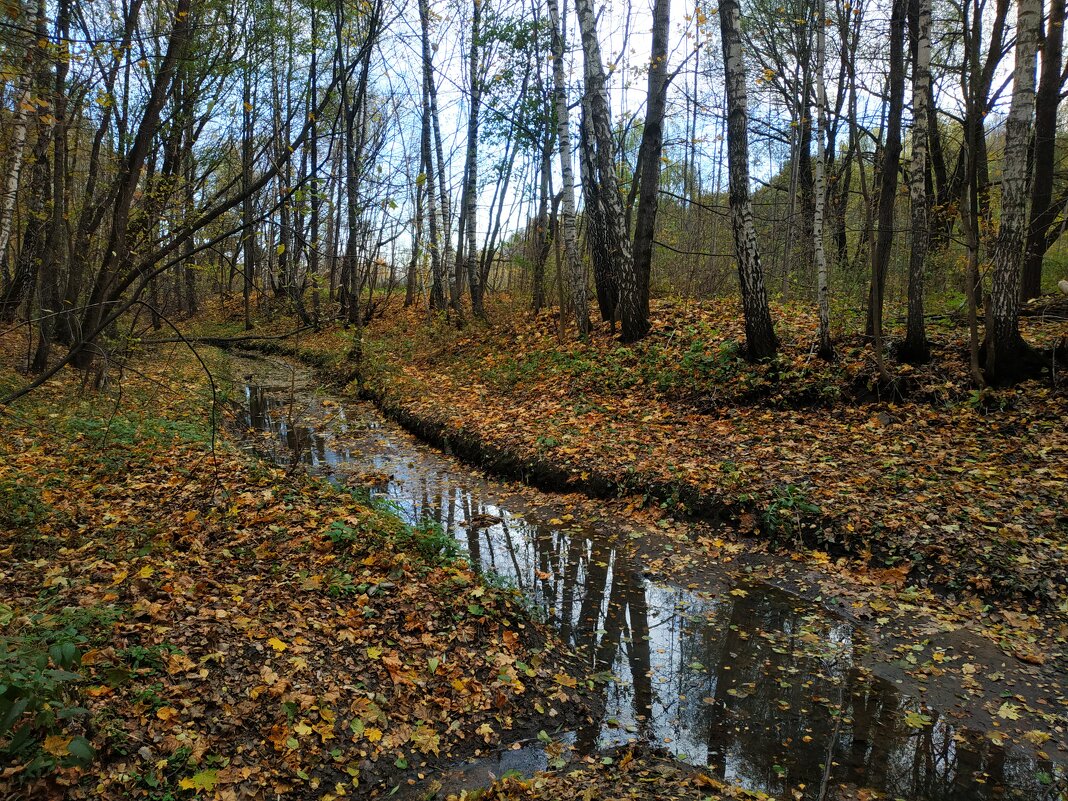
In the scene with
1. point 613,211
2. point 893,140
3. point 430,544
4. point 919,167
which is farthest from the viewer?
point 613,211

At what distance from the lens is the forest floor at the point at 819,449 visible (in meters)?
5.77

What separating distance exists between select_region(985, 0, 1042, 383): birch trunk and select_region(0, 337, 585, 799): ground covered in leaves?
7348mm

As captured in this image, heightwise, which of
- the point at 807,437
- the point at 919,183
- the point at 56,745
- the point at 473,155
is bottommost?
the point at 56,745

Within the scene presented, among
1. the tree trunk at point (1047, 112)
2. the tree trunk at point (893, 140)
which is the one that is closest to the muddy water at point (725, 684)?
the tree trunk at point (893, 140)

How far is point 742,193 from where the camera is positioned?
9.92 m

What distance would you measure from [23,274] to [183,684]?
15.5 metres

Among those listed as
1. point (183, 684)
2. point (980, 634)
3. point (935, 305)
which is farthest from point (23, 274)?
point (935, 305)

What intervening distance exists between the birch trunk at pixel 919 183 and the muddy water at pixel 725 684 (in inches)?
208

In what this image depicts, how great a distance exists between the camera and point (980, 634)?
5.12 m

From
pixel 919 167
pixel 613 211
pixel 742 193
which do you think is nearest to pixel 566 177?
pixel 613 211

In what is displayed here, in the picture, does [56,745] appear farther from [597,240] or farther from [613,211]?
[597,240]

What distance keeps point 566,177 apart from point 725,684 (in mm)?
11358

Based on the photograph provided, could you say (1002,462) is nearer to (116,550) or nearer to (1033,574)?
(1033,574)

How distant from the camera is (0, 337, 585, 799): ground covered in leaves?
10.8 feet
